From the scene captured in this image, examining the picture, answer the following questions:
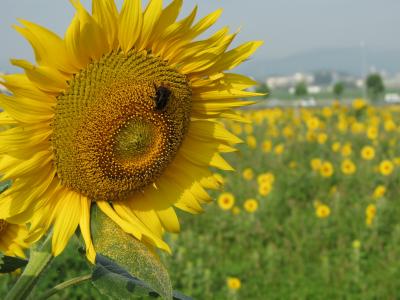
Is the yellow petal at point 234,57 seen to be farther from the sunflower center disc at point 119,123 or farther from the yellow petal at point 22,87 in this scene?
the yellow petal at point 22,87

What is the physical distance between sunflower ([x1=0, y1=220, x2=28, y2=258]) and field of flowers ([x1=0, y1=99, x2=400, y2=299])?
1979mm

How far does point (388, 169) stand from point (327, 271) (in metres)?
2.06

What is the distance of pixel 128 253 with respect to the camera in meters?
1.09

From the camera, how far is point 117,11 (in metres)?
1.14

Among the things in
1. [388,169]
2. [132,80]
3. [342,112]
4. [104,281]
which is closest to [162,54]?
[132,80]

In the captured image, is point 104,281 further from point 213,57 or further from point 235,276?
point 235,276

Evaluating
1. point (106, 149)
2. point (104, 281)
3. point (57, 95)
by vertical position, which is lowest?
point (104, 281)

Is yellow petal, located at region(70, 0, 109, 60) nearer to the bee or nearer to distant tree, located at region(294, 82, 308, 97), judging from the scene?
the bee

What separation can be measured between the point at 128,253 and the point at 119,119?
0.29 metres

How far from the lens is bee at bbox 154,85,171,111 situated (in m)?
1.23

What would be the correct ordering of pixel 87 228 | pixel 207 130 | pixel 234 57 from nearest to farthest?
1. pixel 87 228
2. pixel 234 57
3. pixel 207 130

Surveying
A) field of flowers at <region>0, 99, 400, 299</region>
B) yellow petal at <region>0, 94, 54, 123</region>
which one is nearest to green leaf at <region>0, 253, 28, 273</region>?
yellow petal at <region>0, 94, 54, 123</region>

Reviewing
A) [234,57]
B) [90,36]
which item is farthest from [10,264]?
[234,57]

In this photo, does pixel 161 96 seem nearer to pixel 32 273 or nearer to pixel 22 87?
pixel 22 87
